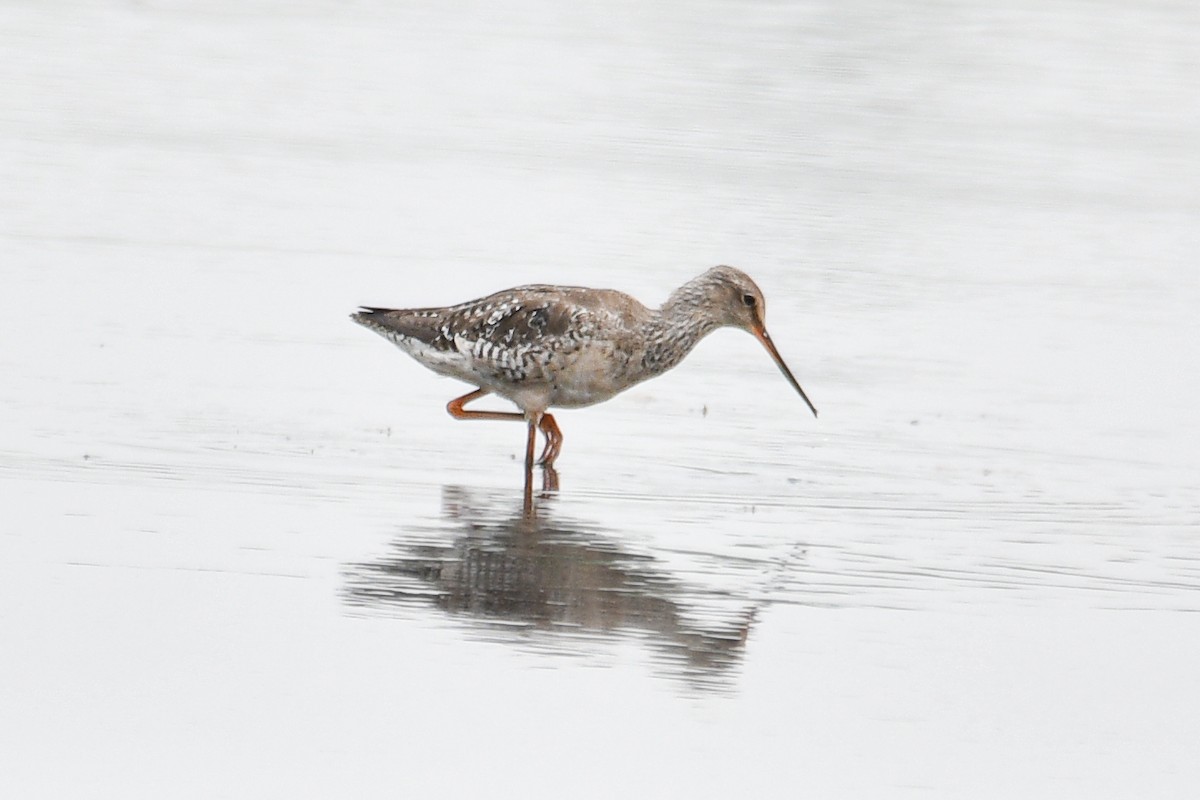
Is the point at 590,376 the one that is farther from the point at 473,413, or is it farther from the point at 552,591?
the point at 552,591

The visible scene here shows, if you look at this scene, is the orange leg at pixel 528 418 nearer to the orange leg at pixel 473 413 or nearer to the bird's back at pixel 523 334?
the orange leg at pixel 473 413

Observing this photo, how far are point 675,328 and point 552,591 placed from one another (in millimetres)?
2603

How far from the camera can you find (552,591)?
23.5 feet

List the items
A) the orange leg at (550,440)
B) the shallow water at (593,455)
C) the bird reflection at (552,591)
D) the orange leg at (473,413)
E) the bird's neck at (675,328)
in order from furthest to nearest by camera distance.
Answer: the orange leg at (473,413), the bird's neck at (675,328), the orange leg at (550,440), the bird reflection at (552,591), the shallow water at (593,455)

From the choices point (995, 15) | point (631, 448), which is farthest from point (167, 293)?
point (995, 15)

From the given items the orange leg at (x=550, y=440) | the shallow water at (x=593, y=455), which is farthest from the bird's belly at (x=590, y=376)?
the shallow water at (x=593, y=455)

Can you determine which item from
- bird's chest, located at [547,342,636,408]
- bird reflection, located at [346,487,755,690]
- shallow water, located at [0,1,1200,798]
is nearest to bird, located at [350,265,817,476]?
bird's chest, located at [547,342,636,408]

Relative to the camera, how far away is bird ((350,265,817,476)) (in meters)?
9.31

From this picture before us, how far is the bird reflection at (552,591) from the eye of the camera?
664 cm

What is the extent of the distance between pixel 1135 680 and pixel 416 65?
15.7m

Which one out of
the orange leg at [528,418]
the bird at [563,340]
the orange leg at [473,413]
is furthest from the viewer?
the orange leg at [473,413]

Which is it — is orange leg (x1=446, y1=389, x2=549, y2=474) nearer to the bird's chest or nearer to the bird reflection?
the bird's chest

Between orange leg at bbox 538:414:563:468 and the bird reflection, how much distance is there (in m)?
1.02

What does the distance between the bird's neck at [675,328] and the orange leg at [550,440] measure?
50cm
